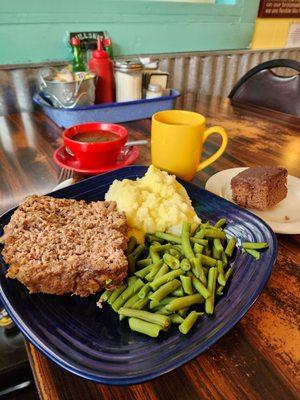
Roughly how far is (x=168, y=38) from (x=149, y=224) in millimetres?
2543

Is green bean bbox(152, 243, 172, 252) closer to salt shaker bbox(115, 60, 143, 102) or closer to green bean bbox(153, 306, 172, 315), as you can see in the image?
green bean bbox(153, 306, 172, 315)

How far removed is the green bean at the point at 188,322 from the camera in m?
0.60

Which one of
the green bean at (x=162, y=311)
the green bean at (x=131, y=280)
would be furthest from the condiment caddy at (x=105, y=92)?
the green bean at (x=162, y=311)

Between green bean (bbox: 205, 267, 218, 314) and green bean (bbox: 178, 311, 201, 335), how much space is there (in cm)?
3

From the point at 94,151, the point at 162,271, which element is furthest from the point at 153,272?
the point at 94,151

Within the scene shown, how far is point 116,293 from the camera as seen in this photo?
2.29 ft

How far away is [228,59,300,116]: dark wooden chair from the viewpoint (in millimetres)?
2332

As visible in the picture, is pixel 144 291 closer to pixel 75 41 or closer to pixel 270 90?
pixel 75 41

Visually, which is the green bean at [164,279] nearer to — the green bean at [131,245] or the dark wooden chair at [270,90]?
the green bean at [131,245]

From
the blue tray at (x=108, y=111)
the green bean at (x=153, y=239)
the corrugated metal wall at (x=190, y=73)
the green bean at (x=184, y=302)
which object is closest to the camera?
the green bean at (x=184, y=302)

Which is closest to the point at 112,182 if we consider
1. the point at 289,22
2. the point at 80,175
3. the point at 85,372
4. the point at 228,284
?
the point at 80,175

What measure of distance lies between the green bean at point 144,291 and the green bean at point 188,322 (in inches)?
4.3

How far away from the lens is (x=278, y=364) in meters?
0.60

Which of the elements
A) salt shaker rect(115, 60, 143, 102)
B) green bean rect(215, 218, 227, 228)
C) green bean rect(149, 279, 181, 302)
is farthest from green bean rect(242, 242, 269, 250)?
salt shaker rect(115, 60, 143, 102)
